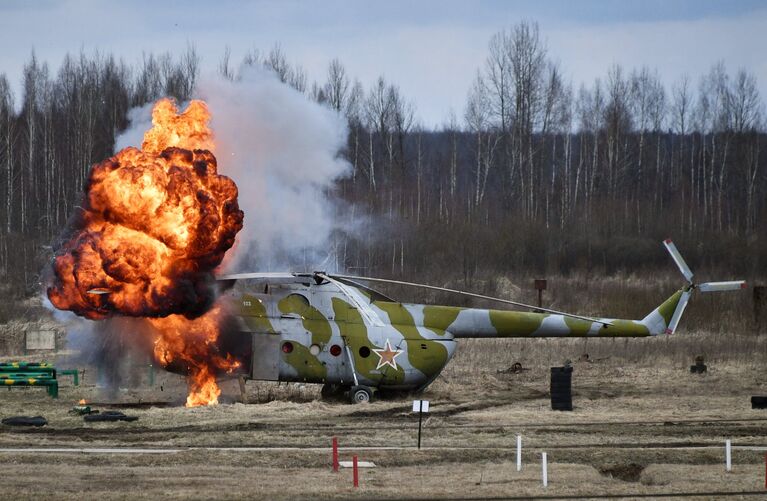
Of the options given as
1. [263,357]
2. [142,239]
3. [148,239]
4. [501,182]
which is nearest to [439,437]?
[263,357]

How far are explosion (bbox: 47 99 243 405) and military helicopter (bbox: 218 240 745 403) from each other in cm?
144

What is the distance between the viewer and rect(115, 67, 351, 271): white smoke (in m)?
27.8

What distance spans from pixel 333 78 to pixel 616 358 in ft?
118

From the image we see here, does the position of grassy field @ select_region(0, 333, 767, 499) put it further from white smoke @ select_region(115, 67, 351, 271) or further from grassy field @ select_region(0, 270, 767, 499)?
white smoke @ select_region(115, 67, 351, 271)

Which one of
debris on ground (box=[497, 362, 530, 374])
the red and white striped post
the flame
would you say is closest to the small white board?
the red and white striped post

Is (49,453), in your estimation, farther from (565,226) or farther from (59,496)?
(565,226)

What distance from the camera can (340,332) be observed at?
27.2 meters

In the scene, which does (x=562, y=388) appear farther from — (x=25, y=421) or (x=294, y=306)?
(x=25, y=421)

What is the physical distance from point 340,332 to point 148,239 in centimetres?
560

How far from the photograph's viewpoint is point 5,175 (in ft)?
214

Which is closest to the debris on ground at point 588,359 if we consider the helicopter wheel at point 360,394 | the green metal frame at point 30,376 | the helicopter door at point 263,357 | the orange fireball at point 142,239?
the helicopter wheel at point 360,394

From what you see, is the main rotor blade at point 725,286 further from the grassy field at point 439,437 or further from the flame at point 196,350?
the flame at point 196,350

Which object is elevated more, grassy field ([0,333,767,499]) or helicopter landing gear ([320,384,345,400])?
helicopter landing gear ([320,384,345,400])

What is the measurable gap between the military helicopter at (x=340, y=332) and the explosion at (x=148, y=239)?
4.71 ft
